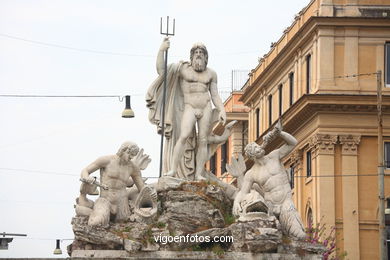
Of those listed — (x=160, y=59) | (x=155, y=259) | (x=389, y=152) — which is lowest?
(x=155, y=259)

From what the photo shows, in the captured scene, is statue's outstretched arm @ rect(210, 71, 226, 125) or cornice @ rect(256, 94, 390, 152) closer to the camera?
statue's outstretched arm @ rect(210, 71, 226, 125)

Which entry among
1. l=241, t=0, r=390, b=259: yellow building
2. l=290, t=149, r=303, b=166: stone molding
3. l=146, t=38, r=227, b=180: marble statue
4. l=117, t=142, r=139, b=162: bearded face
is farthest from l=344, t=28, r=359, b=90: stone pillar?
l=117, t=142, r=139, b=162: bearded face

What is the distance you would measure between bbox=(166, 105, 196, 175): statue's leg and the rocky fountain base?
1.38 m

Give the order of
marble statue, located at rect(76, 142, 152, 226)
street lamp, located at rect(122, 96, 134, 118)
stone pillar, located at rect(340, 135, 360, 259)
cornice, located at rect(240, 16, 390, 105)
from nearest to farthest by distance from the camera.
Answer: marble statue, located at rect(76, 142, 152, 226) → street lamp, located at rect(122, 96, 134, 118) → stone pillar, located at rect(340, 135, 360, 259) → cornice, located at rect(240, 16, 390, 105)

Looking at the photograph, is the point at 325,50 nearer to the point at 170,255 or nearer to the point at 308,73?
the point at 308,73

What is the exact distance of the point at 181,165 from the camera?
40.9 m

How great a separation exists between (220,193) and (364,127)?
3191cm

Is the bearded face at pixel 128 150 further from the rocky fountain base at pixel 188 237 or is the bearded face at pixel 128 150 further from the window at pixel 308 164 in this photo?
the window at pixel 308 164

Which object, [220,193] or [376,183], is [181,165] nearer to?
[220,193]

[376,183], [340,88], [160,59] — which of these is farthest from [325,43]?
[160,59]

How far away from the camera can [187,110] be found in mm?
41000

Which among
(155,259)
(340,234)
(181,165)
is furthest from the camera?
(340,234)

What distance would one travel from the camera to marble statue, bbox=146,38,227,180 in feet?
134

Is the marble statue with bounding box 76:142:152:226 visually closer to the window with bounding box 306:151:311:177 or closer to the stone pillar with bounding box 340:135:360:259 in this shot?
the stone pillar with bounding box 340:135:360:259
